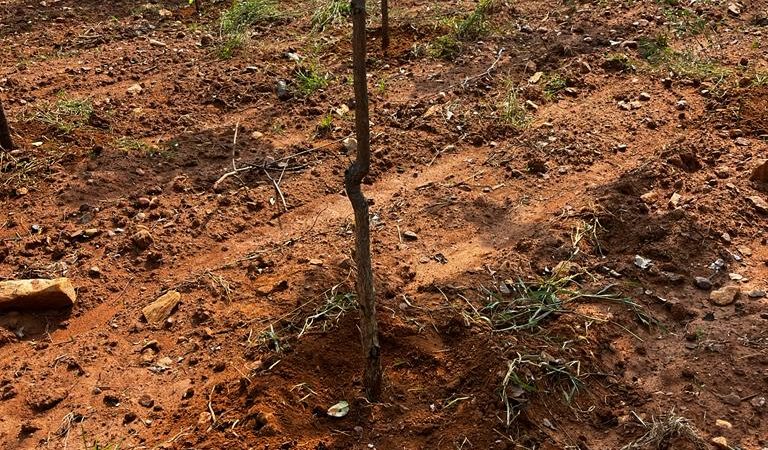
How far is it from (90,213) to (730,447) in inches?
143

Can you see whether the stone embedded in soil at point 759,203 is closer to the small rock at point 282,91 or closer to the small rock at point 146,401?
the small rock at point 282,91

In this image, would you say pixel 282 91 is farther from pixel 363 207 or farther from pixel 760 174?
pixel 760 174

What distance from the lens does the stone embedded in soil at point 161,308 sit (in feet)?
12.8

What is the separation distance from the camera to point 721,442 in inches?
123

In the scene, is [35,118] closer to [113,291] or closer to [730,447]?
[113,291]

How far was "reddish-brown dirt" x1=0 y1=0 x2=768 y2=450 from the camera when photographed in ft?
11.0

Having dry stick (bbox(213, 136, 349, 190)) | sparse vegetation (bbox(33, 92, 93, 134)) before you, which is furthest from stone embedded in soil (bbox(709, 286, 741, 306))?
sparse vegetation (bbox(33, 92, 93, 134))

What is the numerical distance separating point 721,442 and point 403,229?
2.04 meters

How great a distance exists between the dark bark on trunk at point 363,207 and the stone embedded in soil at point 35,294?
1.72m

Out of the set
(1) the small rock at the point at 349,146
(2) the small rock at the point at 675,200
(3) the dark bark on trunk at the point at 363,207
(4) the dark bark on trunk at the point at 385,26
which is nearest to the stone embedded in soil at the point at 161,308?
(3) the dark bark on trunk at the point at 363,207

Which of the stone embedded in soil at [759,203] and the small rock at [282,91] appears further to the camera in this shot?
the small rock at [282,91]

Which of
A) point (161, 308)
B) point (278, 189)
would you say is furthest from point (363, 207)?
point (278, 189)

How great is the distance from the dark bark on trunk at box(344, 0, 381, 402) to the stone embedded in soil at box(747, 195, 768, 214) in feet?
8.48

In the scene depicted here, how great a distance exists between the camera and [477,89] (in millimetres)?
5836
